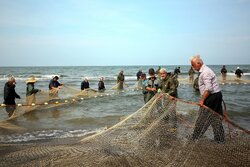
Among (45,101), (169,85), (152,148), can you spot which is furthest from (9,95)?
(152,148)

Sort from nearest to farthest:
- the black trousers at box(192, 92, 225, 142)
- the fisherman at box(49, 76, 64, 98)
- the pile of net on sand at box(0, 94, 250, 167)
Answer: the pile of net on sand at box(0, 94, 250, 167), the black trousers at box(192, 92, 225, 142), the fisherman at box(49, 76, 64, 98)

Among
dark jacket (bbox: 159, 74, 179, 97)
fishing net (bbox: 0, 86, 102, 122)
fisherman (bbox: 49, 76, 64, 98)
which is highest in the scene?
dark jacket (bbox: 159, 74, 179, 97)

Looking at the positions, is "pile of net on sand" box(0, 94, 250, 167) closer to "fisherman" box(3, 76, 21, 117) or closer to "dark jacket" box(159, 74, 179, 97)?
"dark jacket" box(159, 74, 179, 97)

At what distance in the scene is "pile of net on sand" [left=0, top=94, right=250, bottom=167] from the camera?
444cm

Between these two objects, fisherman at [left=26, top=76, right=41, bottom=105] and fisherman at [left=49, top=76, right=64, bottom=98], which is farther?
fisherman at [left=49, top=76, right=64, bottom=98]

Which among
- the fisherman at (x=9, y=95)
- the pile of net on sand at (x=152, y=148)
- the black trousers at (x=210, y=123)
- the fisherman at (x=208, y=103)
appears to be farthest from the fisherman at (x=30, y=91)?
the black trousers at (x=210, y=123)

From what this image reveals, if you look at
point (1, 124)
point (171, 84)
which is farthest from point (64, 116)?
point (171, 84)

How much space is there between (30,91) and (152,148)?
24.7ft

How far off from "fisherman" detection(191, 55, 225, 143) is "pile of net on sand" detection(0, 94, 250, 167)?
0.32ft

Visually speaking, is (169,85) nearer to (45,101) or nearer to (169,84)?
(169,84)

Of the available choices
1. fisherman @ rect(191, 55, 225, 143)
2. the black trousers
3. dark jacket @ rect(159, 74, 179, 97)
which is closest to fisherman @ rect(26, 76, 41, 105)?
dark jacket @ rect(159, 74, 179, 97)

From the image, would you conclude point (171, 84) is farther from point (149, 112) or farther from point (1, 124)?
point (1, 124)

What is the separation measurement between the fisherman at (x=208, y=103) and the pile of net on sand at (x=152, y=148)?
0.10m

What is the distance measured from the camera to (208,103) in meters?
5.12
